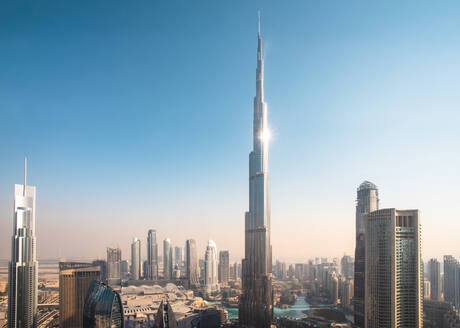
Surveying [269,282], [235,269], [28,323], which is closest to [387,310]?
[269,282]

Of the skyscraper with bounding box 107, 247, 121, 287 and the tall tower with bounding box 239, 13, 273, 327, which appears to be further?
the skyscraper with bounding box 107, 247, 121, 287

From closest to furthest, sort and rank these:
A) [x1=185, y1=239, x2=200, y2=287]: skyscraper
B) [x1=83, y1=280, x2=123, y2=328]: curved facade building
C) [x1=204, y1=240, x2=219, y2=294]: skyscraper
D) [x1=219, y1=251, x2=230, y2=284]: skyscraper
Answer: [x1=83, y1=280, x2=123, y2=328]: curved facade building, [x1=204, y1=240, x2=219, y2=294]: skyscraper, [x1=185, y1=239, x2=200, y2=287]: skyscraper, [x1=219, y1=251, x2=230, y2=284]: skyscraper

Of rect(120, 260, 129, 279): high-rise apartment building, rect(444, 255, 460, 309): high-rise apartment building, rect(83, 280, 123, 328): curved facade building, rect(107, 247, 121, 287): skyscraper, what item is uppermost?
rect(83, 280, 123, 328): curved facade building

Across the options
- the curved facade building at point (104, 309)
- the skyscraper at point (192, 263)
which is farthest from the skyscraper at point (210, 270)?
the curved facade building at point (104, 309)

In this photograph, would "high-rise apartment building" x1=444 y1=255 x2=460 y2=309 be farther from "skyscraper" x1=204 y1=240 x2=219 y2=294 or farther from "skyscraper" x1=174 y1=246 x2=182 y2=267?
"skyscraper" x1=174 y1=246 x2=182 y2=267

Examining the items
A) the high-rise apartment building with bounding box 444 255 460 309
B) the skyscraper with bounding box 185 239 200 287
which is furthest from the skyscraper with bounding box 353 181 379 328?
the skyscraper with bounding box 185 239 200 287

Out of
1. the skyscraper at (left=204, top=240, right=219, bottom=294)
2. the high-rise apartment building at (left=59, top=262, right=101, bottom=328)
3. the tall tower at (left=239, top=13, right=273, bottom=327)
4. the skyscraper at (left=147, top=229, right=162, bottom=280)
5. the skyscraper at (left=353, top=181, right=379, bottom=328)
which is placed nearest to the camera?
the high-rise apartment building at (left=59, top=262, right=101, bottom=328)

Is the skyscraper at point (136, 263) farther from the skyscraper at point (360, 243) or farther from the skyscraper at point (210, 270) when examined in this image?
the skyscraper at point (360, 243)
